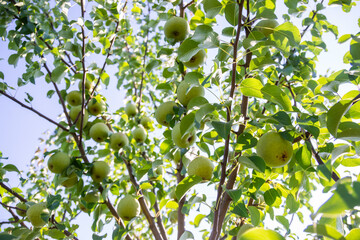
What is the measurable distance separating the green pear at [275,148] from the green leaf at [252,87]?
254 millimetres

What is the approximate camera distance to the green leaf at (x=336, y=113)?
1.06m

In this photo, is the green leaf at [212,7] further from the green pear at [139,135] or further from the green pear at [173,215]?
the green pear at [173,215]

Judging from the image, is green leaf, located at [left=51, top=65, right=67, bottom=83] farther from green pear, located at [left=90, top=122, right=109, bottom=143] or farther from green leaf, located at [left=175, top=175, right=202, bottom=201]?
green leaf, located at [left=175, top=175, right=202, bottom=201]

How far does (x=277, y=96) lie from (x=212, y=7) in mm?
650

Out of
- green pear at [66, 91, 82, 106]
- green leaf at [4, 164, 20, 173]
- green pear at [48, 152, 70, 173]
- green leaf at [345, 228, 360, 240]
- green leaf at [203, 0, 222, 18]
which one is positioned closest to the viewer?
green leaf at [345, 228, 360, 240]

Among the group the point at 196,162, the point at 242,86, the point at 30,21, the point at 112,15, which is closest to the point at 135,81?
the point at 112,15

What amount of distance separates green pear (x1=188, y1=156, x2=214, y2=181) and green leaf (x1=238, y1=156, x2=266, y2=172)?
1.33ft

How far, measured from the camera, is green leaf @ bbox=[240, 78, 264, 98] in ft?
4.11

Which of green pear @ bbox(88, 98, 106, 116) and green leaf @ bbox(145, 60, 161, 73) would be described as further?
green pear @ bbox(88, 98, 106, 116)

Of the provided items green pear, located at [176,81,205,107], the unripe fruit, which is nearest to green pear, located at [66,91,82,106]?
the unripe fruit

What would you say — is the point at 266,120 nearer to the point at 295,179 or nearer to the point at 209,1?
the point at 295,179

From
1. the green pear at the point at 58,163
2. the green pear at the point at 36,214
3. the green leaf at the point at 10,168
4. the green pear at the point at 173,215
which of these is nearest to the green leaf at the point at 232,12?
the green pear at the point at 58,163

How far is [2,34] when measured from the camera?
2.38m

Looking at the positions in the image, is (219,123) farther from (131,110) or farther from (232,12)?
(131,110)
